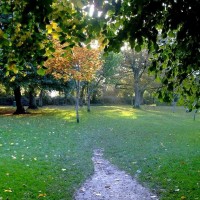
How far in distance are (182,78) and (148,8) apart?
2096 millimetres

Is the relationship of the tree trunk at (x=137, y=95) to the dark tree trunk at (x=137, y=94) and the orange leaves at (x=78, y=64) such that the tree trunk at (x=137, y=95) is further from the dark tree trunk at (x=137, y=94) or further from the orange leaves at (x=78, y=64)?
the orange leaves at (x=78, y=64)

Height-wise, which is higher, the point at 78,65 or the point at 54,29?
the point at 78,65

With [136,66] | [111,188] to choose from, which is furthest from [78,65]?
[136,66]

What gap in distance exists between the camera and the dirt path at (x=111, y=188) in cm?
692

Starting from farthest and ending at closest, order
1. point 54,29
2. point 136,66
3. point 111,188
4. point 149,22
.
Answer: point 136,66, point 111,188, point 54,29, point 149,22

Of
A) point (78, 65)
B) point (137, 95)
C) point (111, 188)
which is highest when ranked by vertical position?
point (78, 65)

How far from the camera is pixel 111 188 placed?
24.8ft

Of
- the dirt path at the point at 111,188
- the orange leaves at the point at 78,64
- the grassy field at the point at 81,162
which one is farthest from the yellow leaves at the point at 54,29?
the orange leaves at the point at 78,64

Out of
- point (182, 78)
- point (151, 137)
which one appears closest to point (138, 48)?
point (182, 78)

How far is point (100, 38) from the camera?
4973 millimetres

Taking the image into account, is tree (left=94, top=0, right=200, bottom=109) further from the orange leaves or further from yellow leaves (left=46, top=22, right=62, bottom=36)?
the orange leaves

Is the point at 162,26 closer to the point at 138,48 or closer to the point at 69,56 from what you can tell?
the point at 138,48

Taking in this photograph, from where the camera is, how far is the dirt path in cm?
692

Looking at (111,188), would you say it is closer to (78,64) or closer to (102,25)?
(102,25)
